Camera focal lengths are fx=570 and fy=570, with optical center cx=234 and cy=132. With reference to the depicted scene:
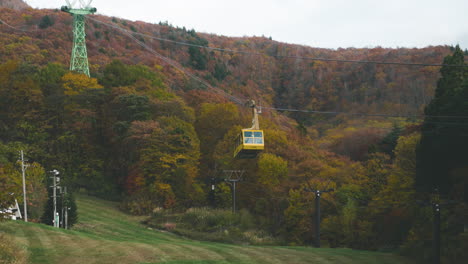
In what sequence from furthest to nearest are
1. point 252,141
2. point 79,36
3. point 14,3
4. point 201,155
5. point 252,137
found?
point 14,3
point 79,36
point 201,155
point 252,137
point 252,141

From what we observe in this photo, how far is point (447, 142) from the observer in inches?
1907

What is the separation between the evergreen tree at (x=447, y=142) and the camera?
152 ft

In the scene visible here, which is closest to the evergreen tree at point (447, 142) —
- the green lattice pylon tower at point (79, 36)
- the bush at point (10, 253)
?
the bush at point (10, 253)

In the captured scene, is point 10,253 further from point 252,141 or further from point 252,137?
point 252,137

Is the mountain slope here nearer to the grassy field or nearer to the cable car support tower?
the cable car support tower

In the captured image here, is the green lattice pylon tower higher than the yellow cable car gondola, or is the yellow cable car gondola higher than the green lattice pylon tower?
the green lattice pylon tower

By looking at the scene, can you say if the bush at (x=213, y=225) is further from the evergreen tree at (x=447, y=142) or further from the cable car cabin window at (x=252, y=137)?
the cable car cabin window at (x=252, y=137)

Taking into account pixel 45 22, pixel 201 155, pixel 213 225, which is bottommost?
pixel 213 225

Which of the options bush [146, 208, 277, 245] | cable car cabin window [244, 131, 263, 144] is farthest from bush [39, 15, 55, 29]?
cable car cabin window [244, 131, 263, 144]

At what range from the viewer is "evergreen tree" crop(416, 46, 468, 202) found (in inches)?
1825

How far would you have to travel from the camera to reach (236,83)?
16412 centimetres

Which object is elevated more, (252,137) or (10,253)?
(252,137)

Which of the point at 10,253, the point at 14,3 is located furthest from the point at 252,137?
the point at 14,3

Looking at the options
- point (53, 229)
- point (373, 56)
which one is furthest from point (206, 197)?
point (373, 56)
